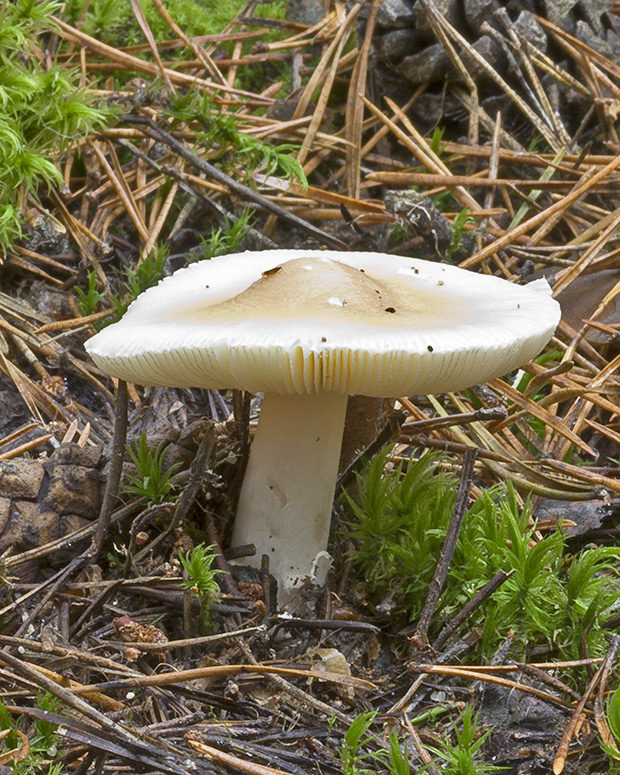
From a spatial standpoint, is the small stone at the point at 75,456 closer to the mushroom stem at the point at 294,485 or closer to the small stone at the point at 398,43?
the mushroom stem at the point at 294,485

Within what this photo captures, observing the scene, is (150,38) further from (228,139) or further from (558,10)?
(558,10)

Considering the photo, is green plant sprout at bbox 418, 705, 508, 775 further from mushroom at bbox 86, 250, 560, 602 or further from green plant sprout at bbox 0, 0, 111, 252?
green plant sprout at bbox 0, 0, 111, 252

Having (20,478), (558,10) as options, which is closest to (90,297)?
(20,478)

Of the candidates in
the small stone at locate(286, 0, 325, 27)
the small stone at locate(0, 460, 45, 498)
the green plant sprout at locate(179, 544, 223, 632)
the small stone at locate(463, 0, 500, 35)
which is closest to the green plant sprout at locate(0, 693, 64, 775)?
the green plant sprout at locate(179, 544, 223, 632)

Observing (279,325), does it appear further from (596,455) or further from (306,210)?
(306,210)

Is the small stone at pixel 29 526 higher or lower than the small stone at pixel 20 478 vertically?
lower

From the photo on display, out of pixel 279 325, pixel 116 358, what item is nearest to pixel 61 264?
pixel 116 358

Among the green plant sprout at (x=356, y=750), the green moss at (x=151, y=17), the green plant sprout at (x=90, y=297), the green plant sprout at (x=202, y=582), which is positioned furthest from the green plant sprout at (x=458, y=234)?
the green plant sprout at (x=356, y=750)
